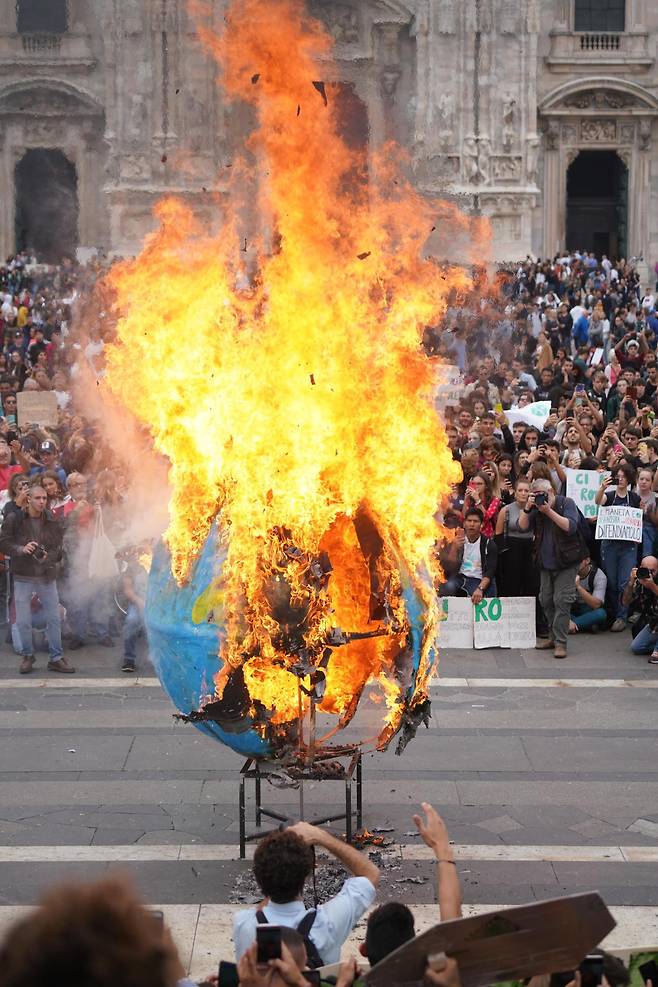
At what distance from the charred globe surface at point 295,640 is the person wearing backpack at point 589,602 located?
573 centimetres

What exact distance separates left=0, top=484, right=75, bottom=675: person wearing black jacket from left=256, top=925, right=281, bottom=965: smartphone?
821 centimetres

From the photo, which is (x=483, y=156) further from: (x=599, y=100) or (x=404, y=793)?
(x=404, y=793)

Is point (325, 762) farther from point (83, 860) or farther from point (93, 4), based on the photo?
point (93, 4)

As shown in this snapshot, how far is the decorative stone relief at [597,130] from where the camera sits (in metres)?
38.7

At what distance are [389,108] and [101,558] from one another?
27.2 metres

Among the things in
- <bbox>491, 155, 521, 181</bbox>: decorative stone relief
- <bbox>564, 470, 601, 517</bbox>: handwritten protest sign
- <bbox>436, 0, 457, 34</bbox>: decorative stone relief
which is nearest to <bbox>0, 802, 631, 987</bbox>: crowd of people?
<bbox>564, 470, 601, 517</bbox>: handwritten protest sign

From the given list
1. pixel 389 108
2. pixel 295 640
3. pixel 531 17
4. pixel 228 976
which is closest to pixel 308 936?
pixel 228 976

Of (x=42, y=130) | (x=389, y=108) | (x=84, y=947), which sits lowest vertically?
(x=84, y=947)

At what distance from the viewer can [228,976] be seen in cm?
480

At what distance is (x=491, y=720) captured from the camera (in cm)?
1085

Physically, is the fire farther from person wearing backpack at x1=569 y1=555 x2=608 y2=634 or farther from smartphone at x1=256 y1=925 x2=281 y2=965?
person wearing backpack at x1=569 y1=555 x2=608 y2=634

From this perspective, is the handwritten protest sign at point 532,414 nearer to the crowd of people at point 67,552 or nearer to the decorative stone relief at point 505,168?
the crowd of people at point 67,552

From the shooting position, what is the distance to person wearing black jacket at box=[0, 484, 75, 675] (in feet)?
41.2

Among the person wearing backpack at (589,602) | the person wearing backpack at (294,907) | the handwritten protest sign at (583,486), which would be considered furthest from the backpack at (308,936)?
the handwritten protest sign at (583,486)
